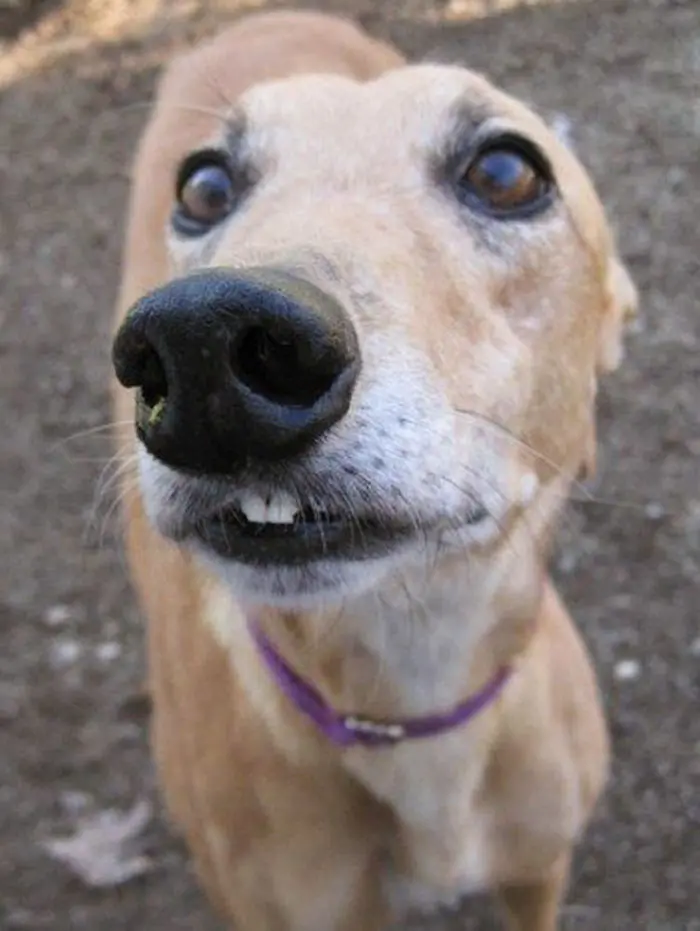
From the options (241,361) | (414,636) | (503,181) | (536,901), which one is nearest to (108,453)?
(536,901)

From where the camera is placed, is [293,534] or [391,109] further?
[391,109]

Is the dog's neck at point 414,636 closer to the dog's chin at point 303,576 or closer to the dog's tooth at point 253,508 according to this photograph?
the dog's chin at point 303,576

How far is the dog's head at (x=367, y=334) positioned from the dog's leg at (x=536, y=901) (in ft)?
2.83

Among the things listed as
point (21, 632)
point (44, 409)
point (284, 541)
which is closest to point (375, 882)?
point (284, 541)

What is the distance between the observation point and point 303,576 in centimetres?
169

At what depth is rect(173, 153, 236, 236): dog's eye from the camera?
2.25m

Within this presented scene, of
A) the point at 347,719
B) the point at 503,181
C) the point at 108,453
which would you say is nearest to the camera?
the point at 503,181

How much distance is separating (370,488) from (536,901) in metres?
1.51

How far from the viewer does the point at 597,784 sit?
269 centimetres

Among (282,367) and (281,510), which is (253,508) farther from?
(282,367)

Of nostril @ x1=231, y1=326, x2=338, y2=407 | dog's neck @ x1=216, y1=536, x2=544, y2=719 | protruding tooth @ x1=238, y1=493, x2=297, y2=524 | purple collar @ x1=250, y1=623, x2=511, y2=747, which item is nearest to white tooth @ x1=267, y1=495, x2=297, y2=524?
protruding tooth @ x1=238, y1=493, x2=297, y2=524

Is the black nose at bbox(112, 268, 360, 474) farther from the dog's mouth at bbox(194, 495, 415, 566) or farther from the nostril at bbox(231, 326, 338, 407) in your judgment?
the dog's mouth at bbox(194, 495, 415, 566)

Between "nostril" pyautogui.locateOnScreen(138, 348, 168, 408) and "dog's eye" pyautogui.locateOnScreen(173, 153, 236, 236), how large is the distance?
80 cm

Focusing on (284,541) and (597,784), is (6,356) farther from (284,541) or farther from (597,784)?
(284,541)
